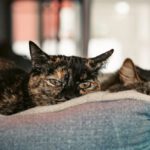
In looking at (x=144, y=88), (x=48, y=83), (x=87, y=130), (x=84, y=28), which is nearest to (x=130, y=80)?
(x=144, y=88)

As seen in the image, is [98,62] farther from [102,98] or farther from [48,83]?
[102,98]

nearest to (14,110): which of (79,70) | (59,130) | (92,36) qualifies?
(79,70)

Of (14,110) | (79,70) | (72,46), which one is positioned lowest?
(72,46)

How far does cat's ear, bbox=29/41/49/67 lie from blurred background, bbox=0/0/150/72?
6.81 feet

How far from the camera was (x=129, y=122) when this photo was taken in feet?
2.37

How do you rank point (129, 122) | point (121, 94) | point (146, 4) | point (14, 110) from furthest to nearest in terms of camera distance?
point (146, 4) → point (14, 110) → point (121, 94) → point (129, 122)

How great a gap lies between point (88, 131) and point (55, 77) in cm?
33

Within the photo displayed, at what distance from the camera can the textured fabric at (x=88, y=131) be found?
0.72 m

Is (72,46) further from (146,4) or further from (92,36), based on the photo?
(146,4)

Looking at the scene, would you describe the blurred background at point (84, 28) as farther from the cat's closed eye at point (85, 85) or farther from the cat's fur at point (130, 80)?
the cat's closed eye at point (85, 85)

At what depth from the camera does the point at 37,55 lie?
105 cm

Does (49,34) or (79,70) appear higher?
(79,70)

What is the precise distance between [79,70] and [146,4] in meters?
2.28

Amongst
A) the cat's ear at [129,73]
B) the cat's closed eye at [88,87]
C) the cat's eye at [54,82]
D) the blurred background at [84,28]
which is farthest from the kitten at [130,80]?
the blurred background at [84,28]
